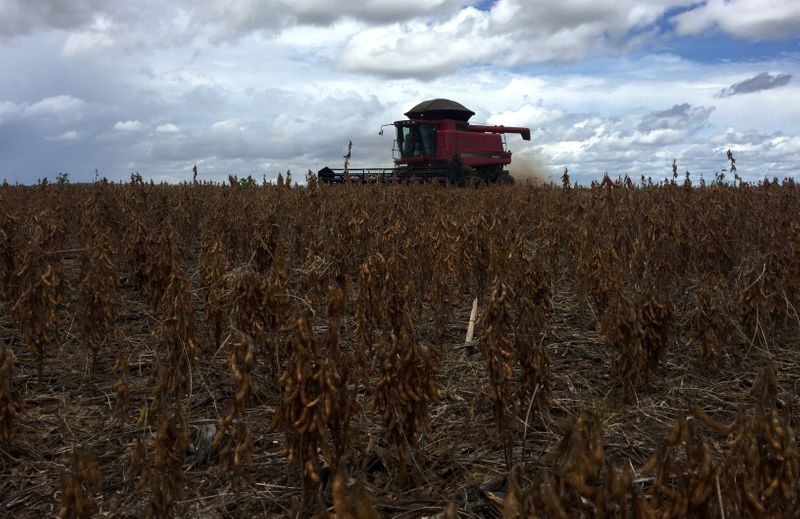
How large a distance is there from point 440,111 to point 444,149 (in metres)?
3.75

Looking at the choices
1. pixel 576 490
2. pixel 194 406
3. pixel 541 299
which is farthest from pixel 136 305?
pixel 576 490

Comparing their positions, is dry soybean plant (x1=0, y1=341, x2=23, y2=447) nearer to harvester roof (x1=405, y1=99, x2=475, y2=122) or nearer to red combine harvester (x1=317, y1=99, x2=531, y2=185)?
red combine harvester (x1=317, y1=99, x2=531, y2=185)

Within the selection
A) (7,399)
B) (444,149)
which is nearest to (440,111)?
(444,149)

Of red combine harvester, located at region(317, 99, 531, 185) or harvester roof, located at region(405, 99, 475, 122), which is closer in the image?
red combine harvester, located at region(317, 99, 531, 185)

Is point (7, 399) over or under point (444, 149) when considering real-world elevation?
under

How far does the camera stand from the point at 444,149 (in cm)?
2606

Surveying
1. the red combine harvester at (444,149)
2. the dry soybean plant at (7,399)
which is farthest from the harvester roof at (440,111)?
the dry soybean plant at (7,399)

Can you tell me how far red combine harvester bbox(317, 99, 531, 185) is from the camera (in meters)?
24.2

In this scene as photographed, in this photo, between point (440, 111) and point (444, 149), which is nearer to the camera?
point (444, 149)

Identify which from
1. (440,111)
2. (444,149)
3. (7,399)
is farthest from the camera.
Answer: (440,111)

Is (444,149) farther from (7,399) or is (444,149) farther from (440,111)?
(7,399)

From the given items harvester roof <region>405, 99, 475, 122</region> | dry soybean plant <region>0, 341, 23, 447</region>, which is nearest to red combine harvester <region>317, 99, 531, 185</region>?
harvester roof <region>405, 99, 475, 122</region>

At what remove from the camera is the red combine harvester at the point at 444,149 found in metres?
24.2

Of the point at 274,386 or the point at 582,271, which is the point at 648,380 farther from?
the point at 274,386
